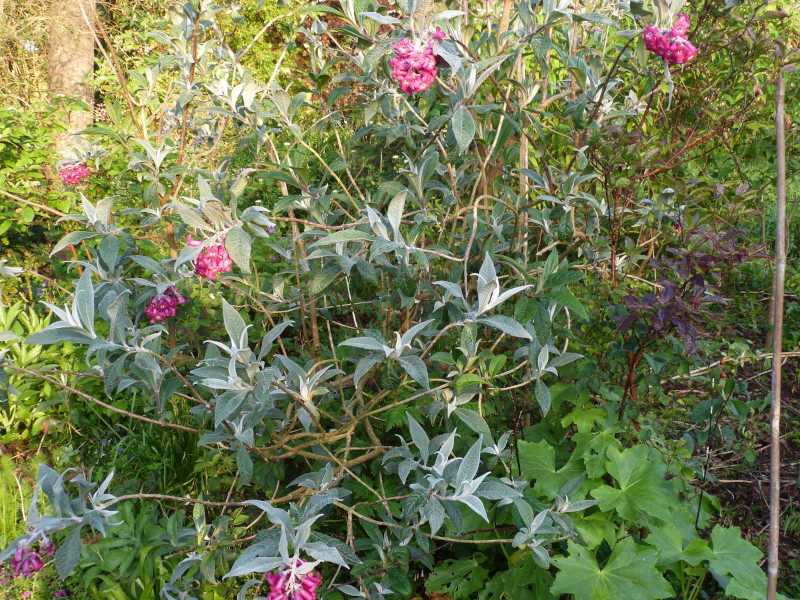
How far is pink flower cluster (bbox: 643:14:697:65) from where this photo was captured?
1565 mm

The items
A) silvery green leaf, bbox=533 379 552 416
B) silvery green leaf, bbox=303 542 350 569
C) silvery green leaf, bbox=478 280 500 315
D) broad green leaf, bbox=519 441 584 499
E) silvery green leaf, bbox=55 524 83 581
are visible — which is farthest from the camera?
broad green leaf, bbox=519 441 584 499

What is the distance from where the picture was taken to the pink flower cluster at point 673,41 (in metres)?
1.57

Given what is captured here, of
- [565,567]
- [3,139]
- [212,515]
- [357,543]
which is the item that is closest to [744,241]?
[565,567]

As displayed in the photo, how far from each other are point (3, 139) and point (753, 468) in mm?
4771

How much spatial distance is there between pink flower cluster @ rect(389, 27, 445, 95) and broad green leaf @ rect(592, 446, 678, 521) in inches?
44.9

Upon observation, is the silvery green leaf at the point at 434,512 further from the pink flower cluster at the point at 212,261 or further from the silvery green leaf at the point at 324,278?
the pink flower cluster at the point at 212,261

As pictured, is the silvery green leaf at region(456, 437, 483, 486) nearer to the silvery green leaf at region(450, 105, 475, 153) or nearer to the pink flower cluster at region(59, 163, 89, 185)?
the silvery green leaf at region(450, 105, 475, 153)

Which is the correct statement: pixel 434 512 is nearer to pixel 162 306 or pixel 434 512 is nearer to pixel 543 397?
pixel 543 397

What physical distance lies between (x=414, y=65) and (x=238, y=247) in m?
0.58

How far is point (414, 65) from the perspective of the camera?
4.44ft

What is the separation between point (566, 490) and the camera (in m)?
1.60

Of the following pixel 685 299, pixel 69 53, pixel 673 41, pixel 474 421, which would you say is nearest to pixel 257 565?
pixel 474 421

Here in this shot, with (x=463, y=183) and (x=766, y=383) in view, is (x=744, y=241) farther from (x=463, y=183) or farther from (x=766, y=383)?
(x=463, y=183)

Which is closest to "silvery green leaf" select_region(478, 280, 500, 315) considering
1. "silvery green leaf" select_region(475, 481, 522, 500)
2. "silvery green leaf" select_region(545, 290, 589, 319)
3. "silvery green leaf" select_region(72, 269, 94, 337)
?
"silvery green leaf" select_region(545, 290, 589, 319)
